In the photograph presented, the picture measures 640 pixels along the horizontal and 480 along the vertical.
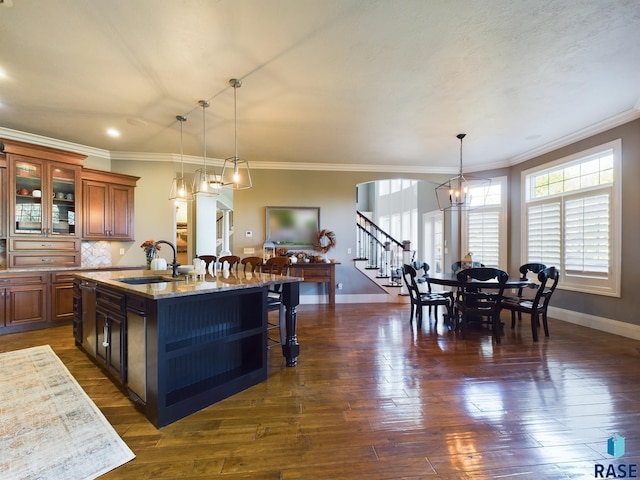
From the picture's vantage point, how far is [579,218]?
16.0ft

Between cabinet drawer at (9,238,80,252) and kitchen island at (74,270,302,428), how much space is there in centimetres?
230

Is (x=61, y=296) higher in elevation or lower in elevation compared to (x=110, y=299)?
lower

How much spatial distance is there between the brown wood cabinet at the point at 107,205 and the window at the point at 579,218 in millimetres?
7415

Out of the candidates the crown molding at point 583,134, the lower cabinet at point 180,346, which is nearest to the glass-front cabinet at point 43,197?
the lower cabinet at point 180,346

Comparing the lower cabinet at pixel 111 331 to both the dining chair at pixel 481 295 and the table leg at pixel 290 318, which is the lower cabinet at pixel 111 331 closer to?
the table leg at pixel 290 318

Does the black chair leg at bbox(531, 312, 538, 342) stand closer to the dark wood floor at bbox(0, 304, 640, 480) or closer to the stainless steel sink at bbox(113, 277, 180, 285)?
the dark wood floor at bbox(0, 304, 640, 480)

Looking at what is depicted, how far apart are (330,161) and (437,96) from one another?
120 inches

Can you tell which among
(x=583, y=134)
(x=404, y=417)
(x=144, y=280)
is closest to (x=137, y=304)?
(x=144, y=280)

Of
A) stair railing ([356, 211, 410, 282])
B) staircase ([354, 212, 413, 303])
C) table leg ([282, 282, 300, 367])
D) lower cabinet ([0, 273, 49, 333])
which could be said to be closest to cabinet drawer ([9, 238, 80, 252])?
lower cabinet ([0, 273, 49, 333])

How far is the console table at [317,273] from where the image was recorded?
605 cm

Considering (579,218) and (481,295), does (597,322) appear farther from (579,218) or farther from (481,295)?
(481,295)

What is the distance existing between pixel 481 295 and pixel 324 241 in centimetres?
333

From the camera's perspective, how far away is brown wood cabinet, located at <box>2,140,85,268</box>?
174 inches

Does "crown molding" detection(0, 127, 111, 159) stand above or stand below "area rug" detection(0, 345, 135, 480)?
above
